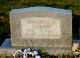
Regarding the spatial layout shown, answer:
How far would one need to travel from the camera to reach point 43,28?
681 cm

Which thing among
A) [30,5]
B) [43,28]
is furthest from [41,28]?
[30,5]

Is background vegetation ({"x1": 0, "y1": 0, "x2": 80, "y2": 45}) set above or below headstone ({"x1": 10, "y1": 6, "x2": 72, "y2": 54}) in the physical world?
below

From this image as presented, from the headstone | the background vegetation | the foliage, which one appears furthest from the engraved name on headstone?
the foliage

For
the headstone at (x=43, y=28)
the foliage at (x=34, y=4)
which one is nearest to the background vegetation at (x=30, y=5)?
the foliage at (x=34, y=4)

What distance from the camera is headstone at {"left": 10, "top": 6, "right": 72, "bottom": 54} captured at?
6.70 meters

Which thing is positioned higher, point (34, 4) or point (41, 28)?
point (41, 28)

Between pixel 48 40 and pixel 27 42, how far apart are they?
0.43 m

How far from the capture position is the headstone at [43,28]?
22.0 feet

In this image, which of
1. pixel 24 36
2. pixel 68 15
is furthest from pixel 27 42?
pixel 68 15

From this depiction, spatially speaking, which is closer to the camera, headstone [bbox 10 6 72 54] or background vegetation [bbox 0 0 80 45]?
headstone [bbox 10 6 72 54]

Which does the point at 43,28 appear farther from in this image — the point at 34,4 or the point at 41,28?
the point at 34,4

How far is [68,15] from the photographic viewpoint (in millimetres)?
6660

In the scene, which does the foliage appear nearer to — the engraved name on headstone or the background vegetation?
the background vegetation

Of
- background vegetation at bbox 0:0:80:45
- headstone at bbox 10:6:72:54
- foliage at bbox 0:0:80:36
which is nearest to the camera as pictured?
headstone at bbox 10:6:72:54
